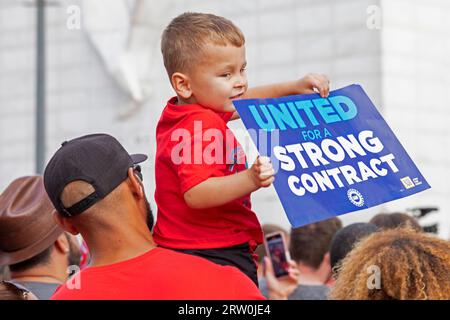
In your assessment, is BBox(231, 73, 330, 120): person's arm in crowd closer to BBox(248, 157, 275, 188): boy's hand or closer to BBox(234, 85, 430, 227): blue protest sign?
BBox(234, 85, 430, 227): blue protest sign

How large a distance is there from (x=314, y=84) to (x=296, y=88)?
4.7 inches

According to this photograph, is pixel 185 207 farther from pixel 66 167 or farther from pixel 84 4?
pixel 84 4

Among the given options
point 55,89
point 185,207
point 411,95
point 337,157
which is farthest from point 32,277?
point 55,89

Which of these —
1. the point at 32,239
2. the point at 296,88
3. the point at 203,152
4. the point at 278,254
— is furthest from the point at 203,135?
the point at 278,254

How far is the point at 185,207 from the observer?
7.38 ft

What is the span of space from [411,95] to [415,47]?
17.7 inches

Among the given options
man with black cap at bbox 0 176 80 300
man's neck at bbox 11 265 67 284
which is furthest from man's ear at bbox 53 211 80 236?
man's neck at bbox 11 265 67 284

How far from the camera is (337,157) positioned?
2.14m

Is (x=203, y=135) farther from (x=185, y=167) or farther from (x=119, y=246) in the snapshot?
(x=119, y=246)
